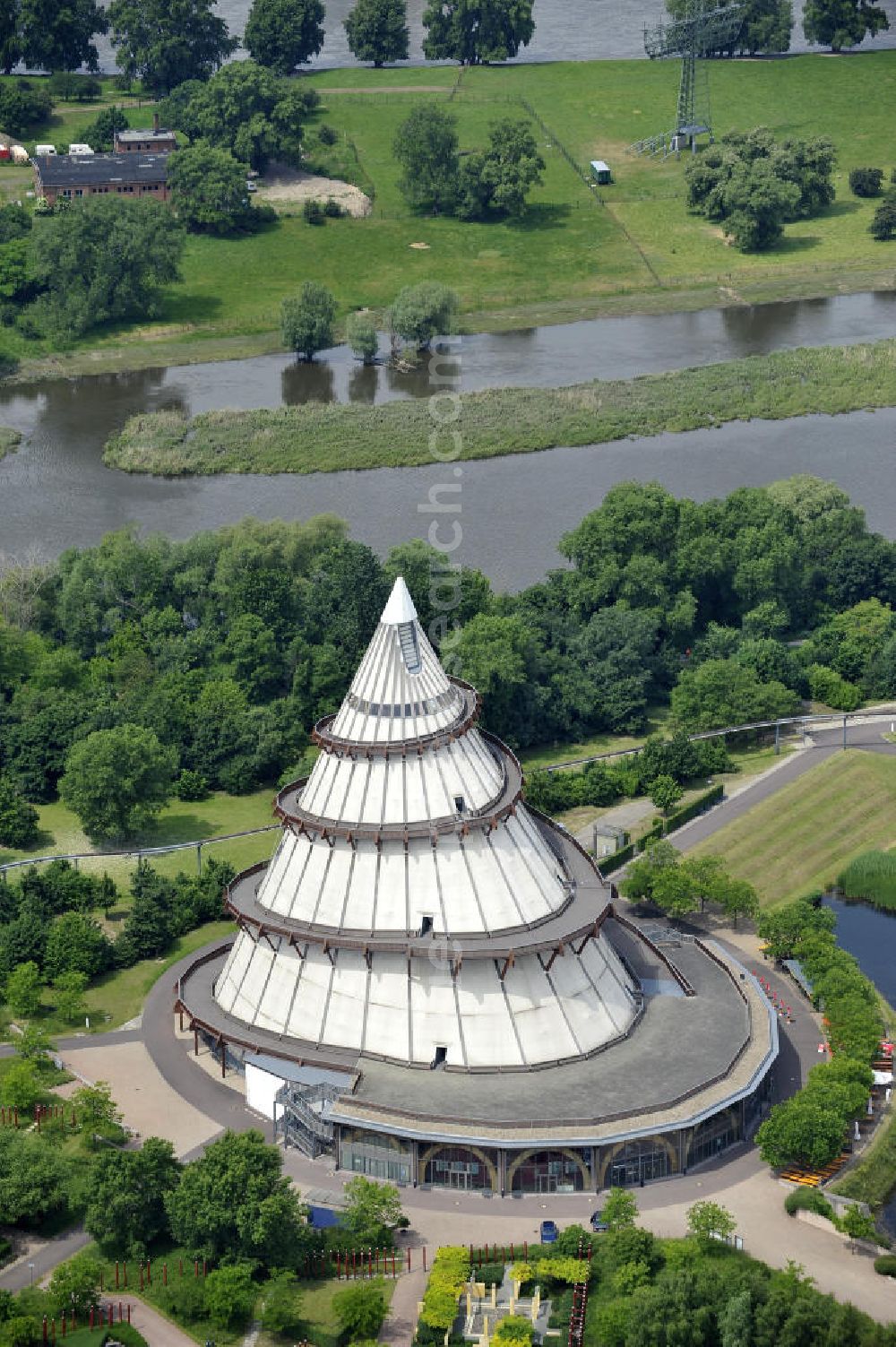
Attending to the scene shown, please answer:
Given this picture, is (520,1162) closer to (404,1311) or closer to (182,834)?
(404,1311)

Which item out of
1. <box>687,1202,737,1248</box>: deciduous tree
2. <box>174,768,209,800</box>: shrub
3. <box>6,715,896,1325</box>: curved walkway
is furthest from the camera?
<box>174,768,209,800</box>: shrub

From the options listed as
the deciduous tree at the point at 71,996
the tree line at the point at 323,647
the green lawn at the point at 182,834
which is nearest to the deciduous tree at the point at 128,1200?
the deciduous tree at the point at 71,996

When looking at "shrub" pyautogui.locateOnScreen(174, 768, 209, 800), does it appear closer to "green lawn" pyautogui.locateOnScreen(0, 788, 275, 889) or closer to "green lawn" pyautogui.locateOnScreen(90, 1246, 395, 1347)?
"green lawn" pyautogui.locateOnScreen(0, 788, 275, 889)

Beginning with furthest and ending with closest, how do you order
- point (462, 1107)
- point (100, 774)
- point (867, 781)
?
point (867, 781)
point (100, 774)
point (462, 1107)

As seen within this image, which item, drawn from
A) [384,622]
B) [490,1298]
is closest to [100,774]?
[384,622]

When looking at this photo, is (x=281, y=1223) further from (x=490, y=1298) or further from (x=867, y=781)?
(x=867, y=781)

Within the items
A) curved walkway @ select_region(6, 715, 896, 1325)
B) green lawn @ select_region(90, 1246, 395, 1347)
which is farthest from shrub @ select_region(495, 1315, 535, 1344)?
green lawn @ select_region(90, 1246, 395, 1347)
